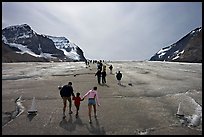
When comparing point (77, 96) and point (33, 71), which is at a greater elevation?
point (77, 96)

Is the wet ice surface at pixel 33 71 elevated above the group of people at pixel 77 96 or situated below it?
below

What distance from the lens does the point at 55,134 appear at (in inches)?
A: 447

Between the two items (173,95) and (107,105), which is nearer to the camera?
(107,105)

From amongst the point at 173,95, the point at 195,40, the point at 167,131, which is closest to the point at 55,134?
the point at 167,131

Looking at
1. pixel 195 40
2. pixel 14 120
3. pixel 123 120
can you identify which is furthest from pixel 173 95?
pixel 195 40

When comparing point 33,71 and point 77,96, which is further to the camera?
point 33,71

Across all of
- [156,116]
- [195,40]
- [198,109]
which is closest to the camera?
[156,116]

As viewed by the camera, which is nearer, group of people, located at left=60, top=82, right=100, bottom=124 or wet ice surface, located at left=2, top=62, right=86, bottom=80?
group of people, located at left=60, top=82, right=100, bottom=124

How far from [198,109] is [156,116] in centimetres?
343

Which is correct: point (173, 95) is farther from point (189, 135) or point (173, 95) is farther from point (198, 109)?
point (189, 135)

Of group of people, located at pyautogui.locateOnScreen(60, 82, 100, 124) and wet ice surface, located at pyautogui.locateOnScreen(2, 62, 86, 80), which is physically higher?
group of people, located at pyautogui.locateOnScreen(60, 82, 100, 124)

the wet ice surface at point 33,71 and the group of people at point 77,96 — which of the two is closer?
the group of people at point 77,96

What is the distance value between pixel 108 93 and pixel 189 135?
38.2 feet

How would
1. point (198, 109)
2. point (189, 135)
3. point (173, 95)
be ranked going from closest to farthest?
1. point (189, 135)
2. point (198, 109)
3. point (173, 95)
